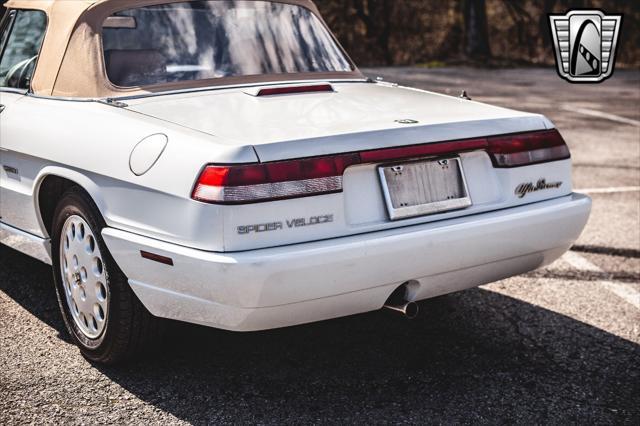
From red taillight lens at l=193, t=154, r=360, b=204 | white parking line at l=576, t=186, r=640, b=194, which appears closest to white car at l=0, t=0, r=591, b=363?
red taillight lens at l=193, t=154, r=360, b=204

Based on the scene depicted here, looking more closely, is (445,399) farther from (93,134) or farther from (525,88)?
(525,88)

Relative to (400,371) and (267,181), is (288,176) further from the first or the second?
(400,371)

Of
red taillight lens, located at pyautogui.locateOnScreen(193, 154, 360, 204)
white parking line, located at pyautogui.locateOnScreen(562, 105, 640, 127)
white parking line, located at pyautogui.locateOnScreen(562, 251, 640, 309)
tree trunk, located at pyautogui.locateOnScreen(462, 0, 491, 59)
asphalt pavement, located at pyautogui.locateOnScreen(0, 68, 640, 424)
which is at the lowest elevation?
tree trunk, located at pyautogui.locateOnScreen(462, 0, 491, 59)

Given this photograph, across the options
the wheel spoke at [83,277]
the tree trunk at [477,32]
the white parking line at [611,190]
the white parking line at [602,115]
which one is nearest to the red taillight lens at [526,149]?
the wheel spoke at [83,277]

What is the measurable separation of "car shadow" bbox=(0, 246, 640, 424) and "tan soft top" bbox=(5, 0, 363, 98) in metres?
1.13

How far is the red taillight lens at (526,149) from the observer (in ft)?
12.2

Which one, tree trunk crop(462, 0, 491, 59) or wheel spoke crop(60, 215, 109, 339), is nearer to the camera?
wheel spoke crop(60, 215, 109, 339)

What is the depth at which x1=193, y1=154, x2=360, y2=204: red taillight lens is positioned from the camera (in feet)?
10.4

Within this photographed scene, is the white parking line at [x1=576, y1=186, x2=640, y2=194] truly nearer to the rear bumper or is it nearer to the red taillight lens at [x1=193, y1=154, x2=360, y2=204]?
the rear bumper

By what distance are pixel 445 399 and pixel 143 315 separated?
49.8 inches

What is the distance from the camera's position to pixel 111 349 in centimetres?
379

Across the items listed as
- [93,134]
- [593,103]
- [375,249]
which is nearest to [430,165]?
[375,249]

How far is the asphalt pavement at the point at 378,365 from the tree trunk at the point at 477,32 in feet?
66.0
